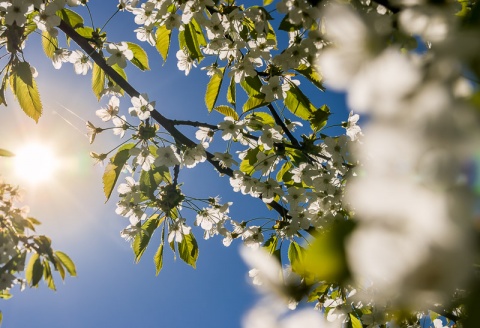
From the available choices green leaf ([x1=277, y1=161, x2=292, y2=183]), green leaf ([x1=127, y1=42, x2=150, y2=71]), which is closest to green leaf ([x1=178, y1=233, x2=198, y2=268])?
green leaf ([x1=277, y1=161, x2=292, y2=183])

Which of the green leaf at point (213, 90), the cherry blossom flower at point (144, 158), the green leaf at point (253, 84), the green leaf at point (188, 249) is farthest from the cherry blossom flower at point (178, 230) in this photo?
the green leaf at point (253, 84)

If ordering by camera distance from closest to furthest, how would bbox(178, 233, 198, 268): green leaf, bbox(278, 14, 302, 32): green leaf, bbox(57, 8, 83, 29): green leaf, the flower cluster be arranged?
the flower cluster < bbox(278, 14, 302, 32): green leaf < bbox(57, 8, 83, 29): green leaf < bbox(178, 233, 198, 268): green leaf

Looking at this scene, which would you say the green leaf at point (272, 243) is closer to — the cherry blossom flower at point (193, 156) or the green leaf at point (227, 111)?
the cherry blossom flower at point (193, 156)

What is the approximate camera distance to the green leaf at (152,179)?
94.4 inches

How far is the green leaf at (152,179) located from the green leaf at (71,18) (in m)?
0.92

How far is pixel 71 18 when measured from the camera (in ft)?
8.34

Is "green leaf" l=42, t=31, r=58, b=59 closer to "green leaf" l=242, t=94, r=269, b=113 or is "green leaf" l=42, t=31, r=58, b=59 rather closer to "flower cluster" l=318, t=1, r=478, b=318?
"green leaf" l=242, t=94, r=269, b=113

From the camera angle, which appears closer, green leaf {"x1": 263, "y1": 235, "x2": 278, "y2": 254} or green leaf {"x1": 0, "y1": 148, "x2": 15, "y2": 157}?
green leaf {"x1": 0, "y1": 148, "x2": 15, "y2": 157}

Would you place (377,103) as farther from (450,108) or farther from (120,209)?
(120,209)

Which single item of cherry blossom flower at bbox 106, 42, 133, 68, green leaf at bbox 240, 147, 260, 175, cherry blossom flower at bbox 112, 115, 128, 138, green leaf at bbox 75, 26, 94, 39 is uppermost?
green leaf at bbox 75, 26, 94, 39

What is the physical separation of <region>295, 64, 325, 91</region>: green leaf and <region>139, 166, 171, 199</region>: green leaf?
89 cm

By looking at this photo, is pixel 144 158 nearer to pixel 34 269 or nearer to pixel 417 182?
pixel 34 269

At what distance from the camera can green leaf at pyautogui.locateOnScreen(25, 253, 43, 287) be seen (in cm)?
241

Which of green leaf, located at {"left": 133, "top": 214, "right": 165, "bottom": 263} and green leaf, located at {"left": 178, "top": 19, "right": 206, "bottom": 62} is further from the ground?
green leaf, located at {"left": 178, "top": 19, "right": 206, "bottom": 62}
